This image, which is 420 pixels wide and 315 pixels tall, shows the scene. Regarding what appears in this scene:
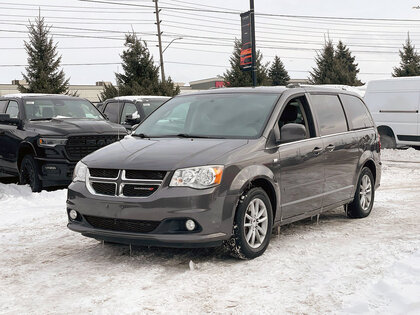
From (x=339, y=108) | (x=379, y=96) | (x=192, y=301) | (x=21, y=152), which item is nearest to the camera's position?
(x=192, y=301)

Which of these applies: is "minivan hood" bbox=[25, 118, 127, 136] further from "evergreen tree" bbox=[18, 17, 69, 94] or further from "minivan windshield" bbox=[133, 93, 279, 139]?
"evergreen tree" bbox=[18, 17, 69, 94]

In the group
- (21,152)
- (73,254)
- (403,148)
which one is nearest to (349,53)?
(403,148)

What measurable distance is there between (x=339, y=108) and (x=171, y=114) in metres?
2.25

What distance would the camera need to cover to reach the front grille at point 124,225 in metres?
5.21

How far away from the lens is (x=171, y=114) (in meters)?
6.88

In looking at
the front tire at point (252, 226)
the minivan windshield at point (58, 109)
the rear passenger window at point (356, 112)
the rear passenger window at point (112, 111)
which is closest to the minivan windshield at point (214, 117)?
the front tire at point (252, 226)

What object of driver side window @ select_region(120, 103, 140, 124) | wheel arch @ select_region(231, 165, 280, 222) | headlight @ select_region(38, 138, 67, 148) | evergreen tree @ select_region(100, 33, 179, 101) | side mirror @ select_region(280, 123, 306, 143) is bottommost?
wheel arch @ select_region(231, 165, 280, 222)

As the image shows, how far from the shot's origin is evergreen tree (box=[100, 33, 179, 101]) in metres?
31.0

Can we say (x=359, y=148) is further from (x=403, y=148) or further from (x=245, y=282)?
(x=403, y=148)

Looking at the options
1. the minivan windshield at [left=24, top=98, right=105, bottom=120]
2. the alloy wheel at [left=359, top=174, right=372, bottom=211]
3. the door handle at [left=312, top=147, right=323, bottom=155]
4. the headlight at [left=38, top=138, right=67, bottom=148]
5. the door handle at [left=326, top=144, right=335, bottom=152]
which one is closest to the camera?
the door handle at [left=312, top=147, right=323, bottom=155]

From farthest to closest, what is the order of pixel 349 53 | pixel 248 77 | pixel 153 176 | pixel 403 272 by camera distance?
pixel 349 53
pixel 248 77
pixel 153 176
pixel 403 272

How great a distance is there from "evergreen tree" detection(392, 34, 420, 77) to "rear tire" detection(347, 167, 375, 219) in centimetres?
4324

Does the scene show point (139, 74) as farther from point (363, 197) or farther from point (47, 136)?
point (363, 197)

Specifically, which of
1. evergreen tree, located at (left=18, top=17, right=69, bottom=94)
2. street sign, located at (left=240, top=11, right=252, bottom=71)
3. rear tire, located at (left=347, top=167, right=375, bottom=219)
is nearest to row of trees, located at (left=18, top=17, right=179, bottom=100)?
evergreen tree, located at (left=18, top=17, right=69, bottom=94)
